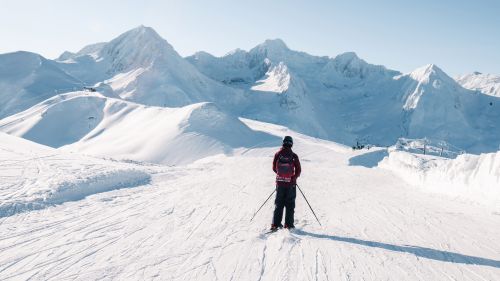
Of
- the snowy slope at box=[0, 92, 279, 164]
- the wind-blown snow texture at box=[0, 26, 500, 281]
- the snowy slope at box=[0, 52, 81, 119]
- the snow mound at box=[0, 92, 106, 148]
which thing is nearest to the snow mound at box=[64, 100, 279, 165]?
the snowy slope at box=[0, 92, 279, 164]

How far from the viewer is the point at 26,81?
158375mm

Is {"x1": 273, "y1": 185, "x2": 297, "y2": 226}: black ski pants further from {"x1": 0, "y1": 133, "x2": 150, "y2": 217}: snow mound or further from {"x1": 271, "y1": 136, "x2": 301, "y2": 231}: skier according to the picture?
{"x1": 0, "y1": 133, "x2": 150, "y2": 217}: snow mound

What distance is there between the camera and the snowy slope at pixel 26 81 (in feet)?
484

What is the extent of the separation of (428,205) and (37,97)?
522 feet

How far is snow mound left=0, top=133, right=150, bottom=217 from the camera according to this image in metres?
10.6

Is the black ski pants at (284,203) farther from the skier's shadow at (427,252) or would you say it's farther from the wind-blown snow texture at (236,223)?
the skier's shadow at (427,252)

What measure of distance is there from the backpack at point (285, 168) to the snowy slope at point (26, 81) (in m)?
148

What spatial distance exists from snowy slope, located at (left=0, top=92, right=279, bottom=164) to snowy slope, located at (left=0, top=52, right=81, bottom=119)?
255 ft

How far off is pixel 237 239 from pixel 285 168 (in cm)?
198

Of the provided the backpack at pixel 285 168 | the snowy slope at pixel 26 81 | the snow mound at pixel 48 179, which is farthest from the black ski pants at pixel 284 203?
the snowy slope at pixel 26 81

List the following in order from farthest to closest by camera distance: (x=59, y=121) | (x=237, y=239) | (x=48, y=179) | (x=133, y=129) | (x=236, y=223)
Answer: (x=59, y=121)
(x=133, y=129)
(x=48, y=179)
(x=236, y=223)
(x=237, y=239)

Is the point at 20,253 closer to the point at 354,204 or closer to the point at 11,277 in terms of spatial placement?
the point at 11,277

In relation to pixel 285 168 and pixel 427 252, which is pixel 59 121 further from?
pixel 427 252

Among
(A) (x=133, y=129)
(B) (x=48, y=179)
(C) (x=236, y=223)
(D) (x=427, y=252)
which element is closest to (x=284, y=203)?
(C) (x=236, y=223)
